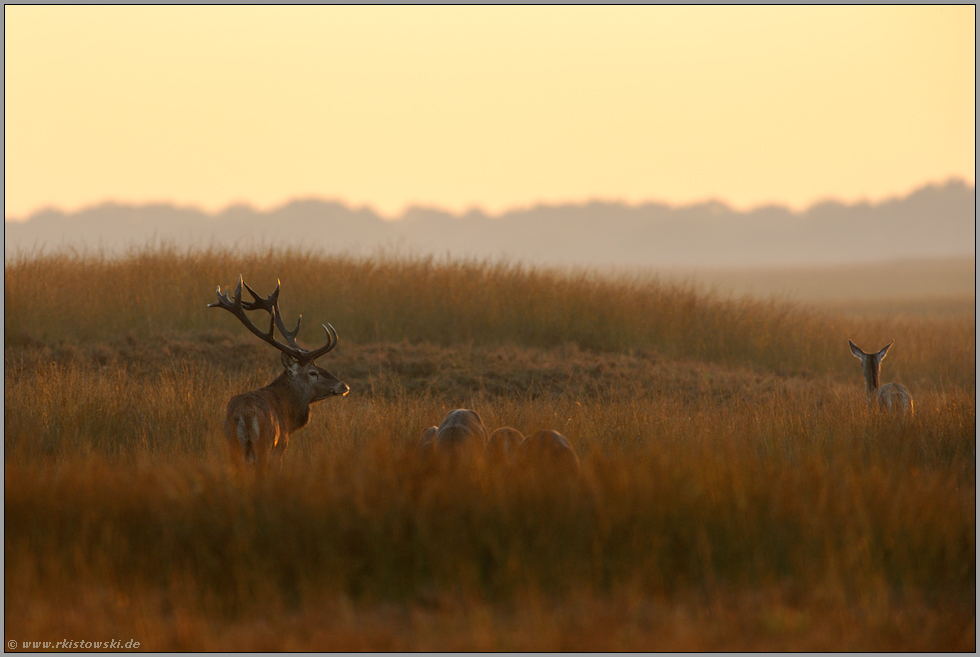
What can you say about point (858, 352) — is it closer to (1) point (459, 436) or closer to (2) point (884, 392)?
(2) point (884, 392)

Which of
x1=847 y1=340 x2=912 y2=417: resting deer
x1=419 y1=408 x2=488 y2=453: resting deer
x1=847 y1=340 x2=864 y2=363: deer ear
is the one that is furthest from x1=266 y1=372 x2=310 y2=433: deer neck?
x1=847 y1=340 x2=864 y2=363: deer ear

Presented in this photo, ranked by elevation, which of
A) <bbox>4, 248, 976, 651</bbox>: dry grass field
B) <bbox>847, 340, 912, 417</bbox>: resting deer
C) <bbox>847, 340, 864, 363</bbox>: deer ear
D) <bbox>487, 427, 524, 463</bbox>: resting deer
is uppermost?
<bbox>847, 340, 864, 363</bbox>: deer ear

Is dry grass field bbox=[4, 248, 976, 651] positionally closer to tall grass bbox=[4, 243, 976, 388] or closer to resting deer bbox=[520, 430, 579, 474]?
resting deer bbox=[520, 430, 579, 474]

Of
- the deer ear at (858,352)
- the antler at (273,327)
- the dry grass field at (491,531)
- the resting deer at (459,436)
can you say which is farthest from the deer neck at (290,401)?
the deer ear at (858,352)

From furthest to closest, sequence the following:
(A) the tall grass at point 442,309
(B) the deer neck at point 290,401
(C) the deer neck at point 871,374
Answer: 1. (A) the tall grass at point 442,309
2. (C) the deer neck at point 871,374
3. (B) the deer neck at point 290,401

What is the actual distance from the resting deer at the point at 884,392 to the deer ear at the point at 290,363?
5812 mm

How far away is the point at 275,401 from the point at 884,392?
263 inches

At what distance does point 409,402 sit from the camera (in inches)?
399

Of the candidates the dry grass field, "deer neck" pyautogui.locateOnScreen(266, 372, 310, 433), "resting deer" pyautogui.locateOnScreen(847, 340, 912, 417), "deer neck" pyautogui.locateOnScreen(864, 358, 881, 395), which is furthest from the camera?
"deer neck" pyautogui.locateOnScreen(864, 358, 881, 395)

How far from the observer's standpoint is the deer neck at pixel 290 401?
7.17m

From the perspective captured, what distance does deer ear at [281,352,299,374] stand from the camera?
23.7ft

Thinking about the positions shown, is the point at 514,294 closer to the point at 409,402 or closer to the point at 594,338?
the point at 594,338

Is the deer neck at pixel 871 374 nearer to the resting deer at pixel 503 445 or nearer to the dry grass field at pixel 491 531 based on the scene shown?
the dry grass field at pixel 491 531

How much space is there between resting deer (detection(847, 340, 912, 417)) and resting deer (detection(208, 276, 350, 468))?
569cm
